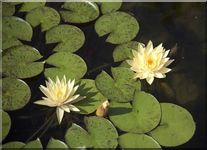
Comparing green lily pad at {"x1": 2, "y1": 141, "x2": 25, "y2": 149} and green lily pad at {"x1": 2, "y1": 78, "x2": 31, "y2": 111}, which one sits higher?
green lily pad at {"x1": 2, "y1": 78, "x2": 31, "y2": 111}

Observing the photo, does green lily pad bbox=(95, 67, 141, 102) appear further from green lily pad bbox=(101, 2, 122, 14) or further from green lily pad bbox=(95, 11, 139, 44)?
green lily pad bbox=(101, 2, 122, 14)

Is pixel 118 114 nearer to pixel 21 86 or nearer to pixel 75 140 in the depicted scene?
pixel 75 140

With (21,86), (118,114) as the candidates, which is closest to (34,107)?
(21,86)

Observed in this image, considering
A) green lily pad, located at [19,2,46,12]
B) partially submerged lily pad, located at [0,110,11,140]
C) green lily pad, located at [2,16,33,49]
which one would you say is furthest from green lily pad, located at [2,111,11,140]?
green lily pad, located at [19,2,46,12]

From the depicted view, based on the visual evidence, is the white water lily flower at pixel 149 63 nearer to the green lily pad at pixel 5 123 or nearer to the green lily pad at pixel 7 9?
the green lily pad at pixel 5 123

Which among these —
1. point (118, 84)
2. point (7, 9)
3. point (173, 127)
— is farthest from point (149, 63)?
point (7, 9)
